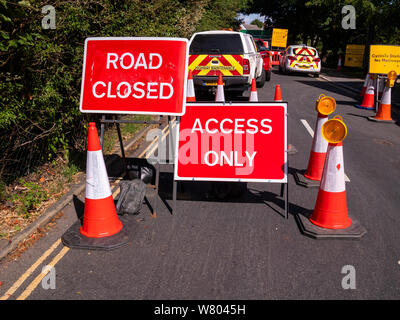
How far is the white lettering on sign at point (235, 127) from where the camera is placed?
4990 mm

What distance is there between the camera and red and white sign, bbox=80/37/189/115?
4871 mm

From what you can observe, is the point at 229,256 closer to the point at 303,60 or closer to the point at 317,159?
the point at 317,159

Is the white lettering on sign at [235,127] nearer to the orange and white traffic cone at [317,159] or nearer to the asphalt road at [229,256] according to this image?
the asphalt road at [229,256]

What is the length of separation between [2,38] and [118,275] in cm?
286

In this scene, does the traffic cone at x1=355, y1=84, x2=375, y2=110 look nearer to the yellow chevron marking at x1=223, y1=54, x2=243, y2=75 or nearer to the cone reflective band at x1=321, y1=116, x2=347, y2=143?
the yellow chevron marking at x1=223, y1=54, x2=243, y2=75

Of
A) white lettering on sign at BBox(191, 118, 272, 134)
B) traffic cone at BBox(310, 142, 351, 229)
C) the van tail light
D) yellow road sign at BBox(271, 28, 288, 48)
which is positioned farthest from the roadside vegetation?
yellow road sign at BBox(271, 28, 288, 48)

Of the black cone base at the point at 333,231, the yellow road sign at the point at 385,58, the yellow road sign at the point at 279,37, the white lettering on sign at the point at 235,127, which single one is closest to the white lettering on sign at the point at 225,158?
the white lettering on sign at the point at 235,127

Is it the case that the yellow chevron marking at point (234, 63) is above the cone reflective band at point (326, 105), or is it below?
above

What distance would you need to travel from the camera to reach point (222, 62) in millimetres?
11438

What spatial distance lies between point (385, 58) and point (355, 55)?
1851 centimetres

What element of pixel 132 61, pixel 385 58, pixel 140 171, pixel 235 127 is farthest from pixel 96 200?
pixel 385 58

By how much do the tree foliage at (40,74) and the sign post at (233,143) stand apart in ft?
6.19
